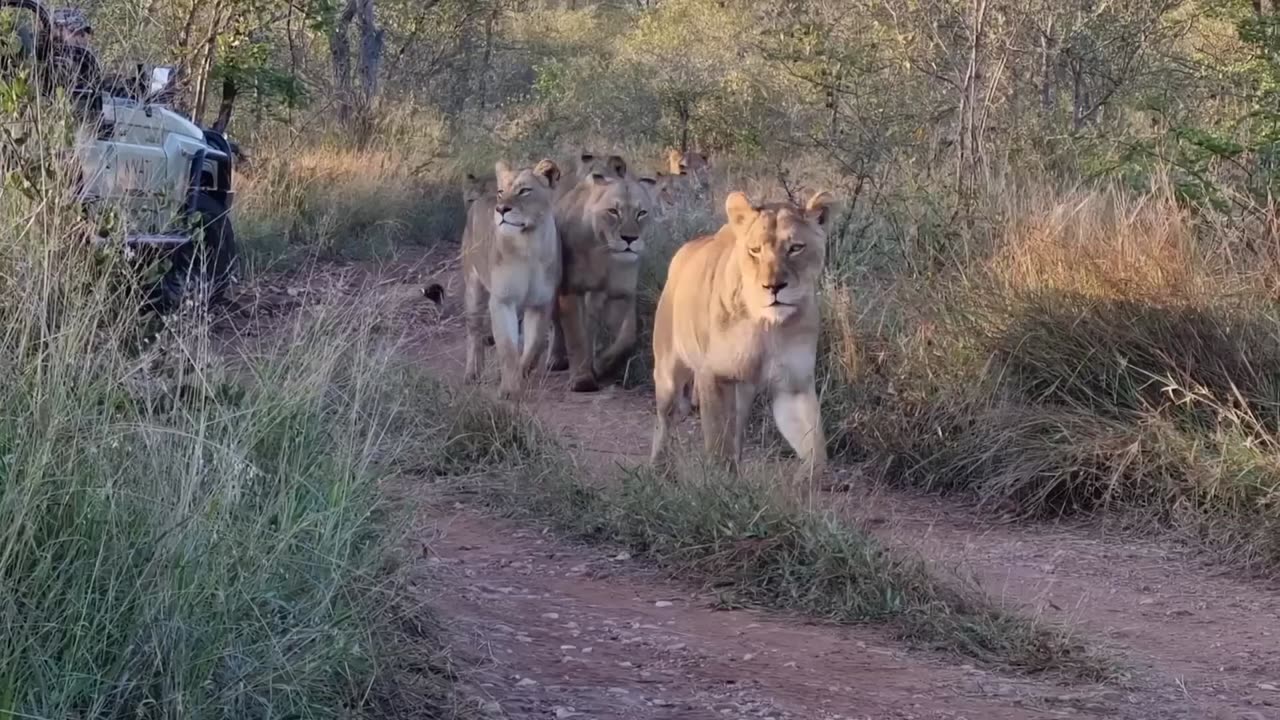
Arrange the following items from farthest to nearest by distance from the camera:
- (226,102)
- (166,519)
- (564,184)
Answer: (226,102), (564,184), (166,519)

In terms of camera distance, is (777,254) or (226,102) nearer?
(777,254)

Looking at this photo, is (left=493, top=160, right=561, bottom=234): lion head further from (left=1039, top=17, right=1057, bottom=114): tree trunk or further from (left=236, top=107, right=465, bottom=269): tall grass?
(left=1039, top=17, right=1057, bottom=114): tree trunk

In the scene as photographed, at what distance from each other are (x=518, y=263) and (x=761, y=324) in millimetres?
2472

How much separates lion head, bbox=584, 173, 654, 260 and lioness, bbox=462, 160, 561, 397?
28cm

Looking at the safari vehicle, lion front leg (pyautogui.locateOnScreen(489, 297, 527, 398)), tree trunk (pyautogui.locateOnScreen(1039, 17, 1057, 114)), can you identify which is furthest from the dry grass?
tree trunk (pyautogui.locateOnScreen(1039, 17, 1057, 114))

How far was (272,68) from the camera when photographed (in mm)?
14734

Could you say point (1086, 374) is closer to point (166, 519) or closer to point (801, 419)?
point (801, 419)

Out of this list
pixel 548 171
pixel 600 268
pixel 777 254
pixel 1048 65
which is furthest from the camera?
pixel 1048 65

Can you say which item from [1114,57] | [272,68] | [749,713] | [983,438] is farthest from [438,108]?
[749,713]

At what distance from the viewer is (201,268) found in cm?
482

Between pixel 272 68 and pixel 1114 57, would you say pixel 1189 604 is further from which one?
pixel 272 68

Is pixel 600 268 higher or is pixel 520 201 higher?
pixel 520 201

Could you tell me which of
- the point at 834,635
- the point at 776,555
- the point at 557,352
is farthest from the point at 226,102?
the point at 834,635

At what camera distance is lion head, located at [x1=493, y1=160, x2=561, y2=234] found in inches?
334
